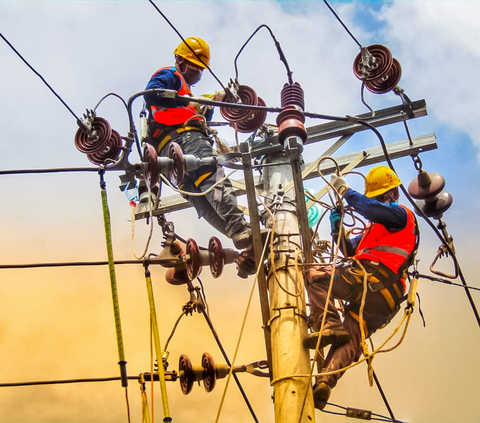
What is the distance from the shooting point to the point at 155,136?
591 cm

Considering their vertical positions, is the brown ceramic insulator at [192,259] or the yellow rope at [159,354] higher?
the brown ceramic insulator at [192,259]

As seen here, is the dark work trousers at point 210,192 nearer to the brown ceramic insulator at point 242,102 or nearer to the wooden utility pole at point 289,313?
the wooden utility pole at point 289,313

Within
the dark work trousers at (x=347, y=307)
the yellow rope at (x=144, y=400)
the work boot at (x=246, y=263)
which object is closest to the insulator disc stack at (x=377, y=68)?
the dark work trousers at (x=347, y=307)

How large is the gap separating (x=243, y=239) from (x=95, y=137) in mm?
1537

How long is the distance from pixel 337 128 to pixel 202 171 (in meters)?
1.88

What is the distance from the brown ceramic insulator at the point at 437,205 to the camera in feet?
21.6

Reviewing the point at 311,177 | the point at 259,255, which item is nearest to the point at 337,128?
the point at 311,177

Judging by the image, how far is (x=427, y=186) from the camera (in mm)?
6531

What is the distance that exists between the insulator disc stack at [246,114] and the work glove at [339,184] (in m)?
1.28

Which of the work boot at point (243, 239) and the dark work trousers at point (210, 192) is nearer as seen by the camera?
the work boot at point (243, 239)

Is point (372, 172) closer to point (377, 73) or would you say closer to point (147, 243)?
point (377, 73)

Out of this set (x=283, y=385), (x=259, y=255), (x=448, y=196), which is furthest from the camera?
(x=448, y=196)

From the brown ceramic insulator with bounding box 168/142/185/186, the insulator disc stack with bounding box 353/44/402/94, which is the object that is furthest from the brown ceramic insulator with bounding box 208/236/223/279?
the insulator disc stack with bounding box 353/44/402/94

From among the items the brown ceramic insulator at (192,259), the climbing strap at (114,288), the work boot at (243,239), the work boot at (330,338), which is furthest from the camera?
the brown ceramic insulator at (192,259)
